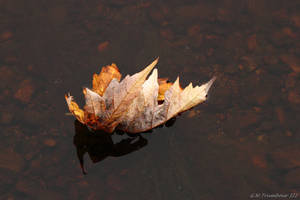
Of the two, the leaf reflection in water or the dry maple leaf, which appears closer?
the dry maple leaf

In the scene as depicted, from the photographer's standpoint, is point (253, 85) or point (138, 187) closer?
point (138, 187)

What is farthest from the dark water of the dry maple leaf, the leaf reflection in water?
the dry maple leaf

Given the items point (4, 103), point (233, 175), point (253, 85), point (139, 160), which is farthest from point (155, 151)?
point (4, 103)

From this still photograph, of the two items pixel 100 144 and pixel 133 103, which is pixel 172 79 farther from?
pixel 100 144

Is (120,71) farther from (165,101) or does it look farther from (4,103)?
(4,103)

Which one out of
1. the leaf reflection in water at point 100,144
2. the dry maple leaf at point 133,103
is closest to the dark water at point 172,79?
the leaf reflection in water at point 100,144

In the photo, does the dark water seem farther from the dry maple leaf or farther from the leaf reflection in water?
the dry maple leaf

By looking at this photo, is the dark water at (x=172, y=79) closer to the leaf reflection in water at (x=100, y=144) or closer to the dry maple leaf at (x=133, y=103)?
the leaf reflection in water at (x=100, y=144)
